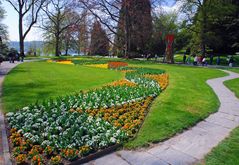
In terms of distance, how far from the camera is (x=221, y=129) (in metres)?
5.40

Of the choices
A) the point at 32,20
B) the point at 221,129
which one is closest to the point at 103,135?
the point at 221,129

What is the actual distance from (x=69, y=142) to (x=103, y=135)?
704 mm

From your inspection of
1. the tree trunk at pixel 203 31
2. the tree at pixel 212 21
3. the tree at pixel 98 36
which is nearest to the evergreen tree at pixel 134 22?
the tree at pixel 98 36

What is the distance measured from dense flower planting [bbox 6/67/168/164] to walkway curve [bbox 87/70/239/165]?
482mm

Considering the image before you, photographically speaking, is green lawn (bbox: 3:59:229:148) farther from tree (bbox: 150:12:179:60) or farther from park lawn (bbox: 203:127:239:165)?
tree (bbox: 150:12:179:60)

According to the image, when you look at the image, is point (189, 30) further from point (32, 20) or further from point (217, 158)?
point (217, 158)

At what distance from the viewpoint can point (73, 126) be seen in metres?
4.88

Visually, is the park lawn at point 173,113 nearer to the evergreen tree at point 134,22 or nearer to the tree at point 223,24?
the evergreen tree at point 134,22

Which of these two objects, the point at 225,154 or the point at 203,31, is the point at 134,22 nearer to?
the point at 203,31

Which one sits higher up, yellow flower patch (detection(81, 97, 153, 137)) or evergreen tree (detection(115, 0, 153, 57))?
evergreen tree (detection(115, 0, 153, 57))

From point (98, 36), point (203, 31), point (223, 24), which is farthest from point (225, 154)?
point (223, 24)

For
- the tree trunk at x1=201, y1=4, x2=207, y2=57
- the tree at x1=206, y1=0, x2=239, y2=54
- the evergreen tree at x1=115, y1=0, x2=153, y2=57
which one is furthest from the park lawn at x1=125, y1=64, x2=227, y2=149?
the tree at x1=206, y1=0, x2=239, y2=54

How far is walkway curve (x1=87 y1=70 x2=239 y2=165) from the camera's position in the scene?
3885mm

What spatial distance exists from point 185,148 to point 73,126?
231 centimetres
